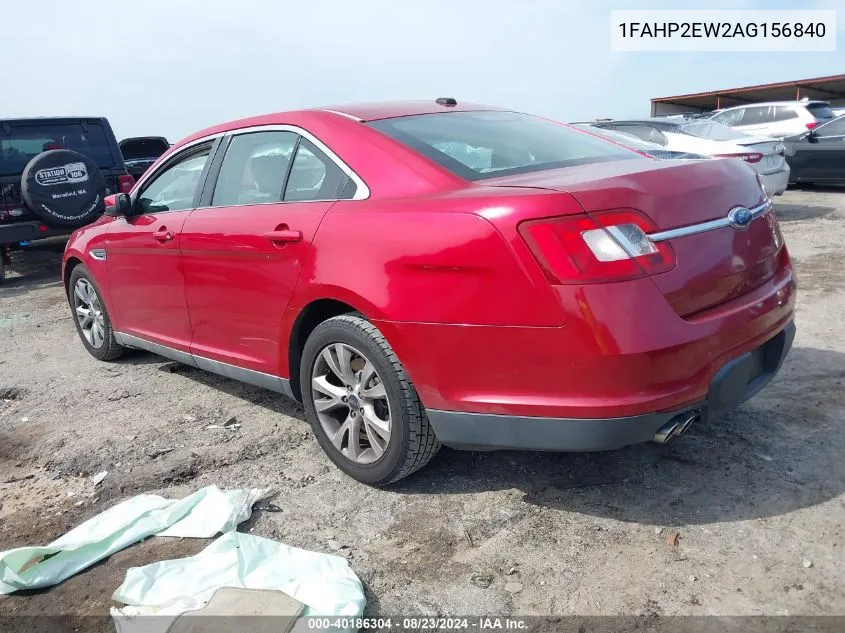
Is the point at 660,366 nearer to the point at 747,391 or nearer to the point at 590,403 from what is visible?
the point at 590,403

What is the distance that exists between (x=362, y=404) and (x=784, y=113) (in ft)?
41.5

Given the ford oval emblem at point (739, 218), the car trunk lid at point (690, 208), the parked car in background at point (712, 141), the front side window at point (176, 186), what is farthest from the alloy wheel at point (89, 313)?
the parked car in background at point (712, 141)

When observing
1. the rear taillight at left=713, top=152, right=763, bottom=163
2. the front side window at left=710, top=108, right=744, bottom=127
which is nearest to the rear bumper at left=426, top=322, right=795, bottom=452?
the rear taillight at left=713, top=152, right=763, bottom=163

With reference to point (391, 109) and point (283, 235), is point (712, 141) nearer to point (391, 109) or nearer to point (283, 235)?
point (391, 109)

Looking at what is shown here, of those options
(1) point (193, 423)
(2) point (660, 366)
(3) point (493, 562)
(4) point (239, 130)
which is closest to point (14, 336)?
(1) point (193, 423)

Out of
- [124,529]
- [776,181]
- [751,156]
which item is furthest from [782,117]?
[124,529]

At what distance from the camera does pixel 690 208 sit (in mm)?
2395

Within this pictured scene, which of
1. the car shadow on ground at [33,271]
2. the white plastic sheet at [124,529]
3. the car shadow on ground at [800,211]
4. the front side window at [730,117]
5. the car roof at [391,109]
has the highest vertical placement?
the car roof at [391,109]

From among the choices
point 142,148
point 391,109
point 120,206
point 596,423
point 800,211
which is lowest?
point 800,211

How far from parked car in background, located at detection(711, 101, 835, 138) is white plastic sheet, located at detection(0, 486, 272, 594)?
12.0 metres

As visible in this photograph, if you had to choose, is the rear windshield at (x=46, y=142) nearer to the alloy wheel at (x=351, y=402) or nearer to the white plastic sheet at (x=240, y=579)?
the alloy wheel at (x=351, y=402)

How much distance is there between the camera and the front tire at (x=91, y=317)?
192 inches

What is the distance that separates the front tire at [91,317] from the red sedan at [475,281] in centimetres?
152

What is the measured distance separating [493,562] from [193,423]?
6.82 feet
